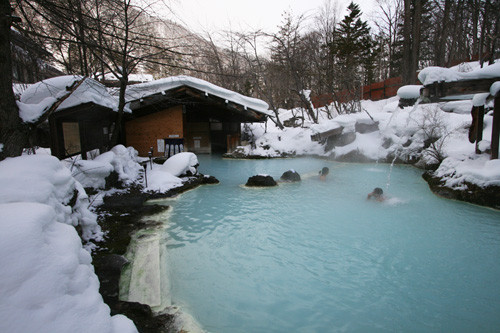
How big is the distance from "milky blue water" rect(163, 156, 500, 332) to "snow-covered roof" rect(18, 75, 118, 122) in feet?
9.38

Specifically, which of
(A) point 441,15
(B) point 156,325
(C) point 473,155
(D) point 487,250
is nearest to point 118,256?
(B) point 156,325

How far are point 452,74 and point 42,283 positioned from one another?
271 inches

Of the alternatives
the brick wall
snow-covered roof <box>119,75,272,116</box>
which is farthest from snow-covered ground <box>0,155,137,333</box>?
the brick wall

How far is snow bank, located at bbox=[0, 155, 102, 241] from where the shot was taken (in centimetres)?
274

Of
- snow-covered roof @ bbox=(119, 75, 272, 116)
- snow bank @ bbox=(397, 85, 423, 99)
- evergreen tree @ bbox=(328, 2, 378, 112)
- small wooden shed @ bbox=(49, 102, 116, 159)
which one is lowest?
small wooden shed @ bbox=(49, 102, 116, 159)

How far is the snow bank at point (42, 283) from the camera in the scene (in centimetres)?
167

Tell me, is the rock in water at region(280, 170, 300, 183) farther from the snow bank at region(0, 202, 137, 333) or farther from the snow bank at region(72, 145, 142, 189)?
the snow bank at region(0, 202, 137, 333)

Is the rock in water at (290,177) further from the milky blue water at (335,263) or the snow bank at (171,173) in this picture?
the snow bank at (171,173)

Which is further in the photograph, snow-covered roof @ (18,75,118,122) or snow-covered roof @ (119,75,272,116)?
snow-covered roof @ (119,75,272,116)

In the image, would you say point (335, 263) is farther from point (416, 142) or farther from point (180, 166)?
point (416, 142)

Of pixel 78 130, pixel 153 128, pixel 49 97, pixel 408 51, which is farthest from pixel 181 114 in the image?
pixel 408 51

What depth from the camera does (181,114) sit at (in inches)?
575

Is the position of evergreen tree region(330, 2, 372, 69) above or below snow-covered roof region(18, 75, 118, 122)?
above

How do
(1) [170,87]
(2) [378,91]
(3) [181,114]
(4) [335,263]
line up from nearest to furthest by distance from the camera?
1. (4) [335,263]
2. (1) [170,87]
3. (3) [181,114]
4. (2) [378,91]
